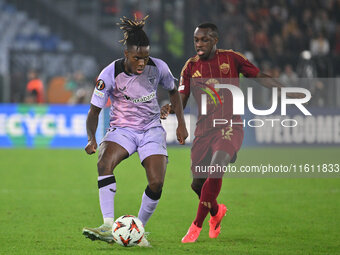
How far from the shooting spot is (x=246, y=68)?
24.0 feet

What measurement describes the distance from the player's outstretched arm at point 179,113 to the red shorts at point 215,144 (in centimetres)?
44

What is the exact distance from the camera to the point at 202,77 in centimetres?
732

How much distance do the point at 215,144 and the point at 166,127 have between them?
1046cm

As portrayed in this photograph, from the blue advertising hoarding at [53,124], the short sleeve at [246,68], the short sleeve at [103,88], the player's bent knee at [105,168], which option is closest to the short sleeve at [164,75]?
the short sleeve at [103,88]

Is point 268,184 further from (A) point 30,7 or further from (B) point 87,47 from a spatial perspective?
(A) point 30,7

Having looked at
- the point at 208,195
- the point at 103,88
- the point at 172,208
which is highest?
the point at 103,88

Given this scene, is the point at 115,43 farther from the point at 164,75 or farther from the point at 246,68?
the point at 164,75

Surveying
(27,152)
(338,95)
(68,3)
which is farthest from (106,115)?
(68,3)

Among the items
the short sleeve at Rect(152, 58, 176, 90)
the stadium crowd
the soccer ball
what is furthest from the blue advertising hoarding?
the soccer ball

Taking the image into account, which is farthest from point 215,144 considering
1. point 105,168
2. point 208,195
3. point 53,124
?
point 53,124

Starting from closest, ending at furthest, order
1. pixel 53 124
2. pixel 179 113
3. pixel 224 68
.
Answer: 1. pixel 179 113
2. pixel 224 68
3. pixel 53 124

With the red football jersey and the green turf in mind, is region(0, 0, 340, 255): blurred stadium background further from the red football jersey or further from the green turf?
the red football jersey

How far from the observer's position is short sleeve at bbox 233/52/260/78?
7285 mm

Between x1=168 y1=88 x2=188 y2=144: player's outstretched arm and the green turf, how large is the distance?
3.31 feet
